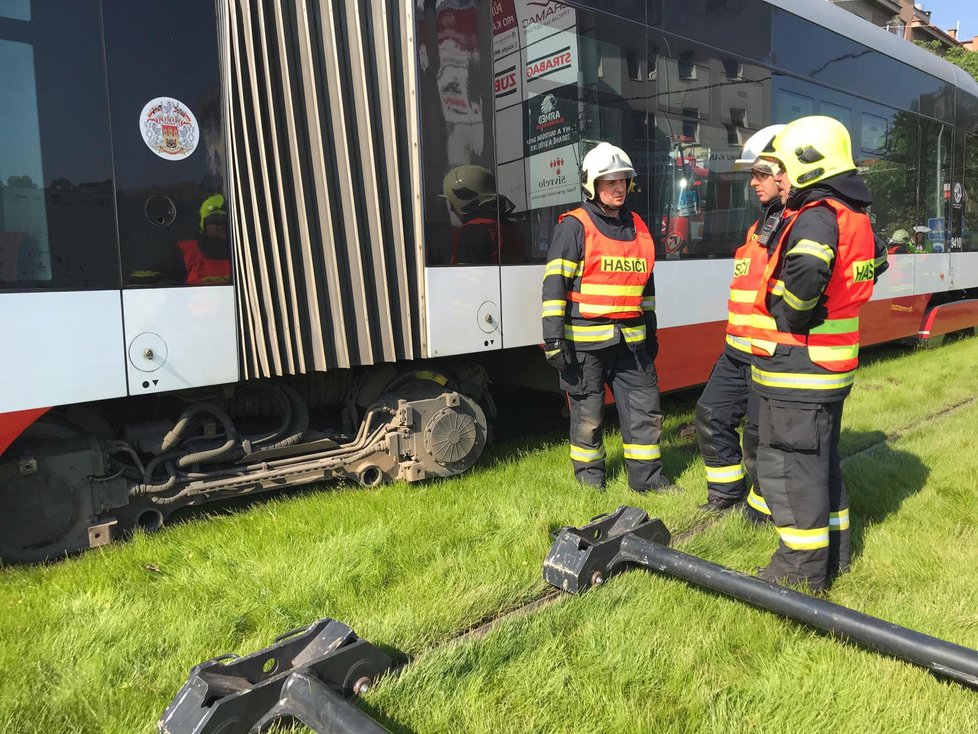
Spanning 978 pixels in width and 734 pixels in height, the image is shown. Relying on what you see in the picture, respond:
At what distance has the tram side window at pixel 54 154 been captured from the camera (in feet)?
8.97

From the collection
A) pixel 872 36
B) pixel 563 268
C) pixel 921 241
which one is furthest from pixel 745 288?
pixel 921 241

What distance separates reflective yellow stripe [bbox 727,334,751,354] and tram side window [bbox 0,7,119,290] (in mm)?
2887

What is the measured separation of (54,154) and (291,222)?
0.99m

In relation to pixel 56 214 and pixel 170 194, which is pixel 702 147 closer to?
pixel 170 194

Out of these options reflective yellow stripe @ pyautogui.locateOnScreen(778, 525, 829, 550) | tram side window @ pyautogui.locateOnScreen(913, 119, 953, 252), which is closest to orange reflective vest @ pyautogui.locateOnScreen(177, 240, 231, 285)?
reflective yellow stripe @ pyautogui.locateOnScreen(778, 525, 829, 550)

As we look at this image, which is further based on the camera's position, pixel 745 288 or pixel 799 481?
pixel 745 288

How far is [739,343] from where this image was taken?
3.65 meters

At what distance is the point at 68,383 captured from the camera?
2.87 meters

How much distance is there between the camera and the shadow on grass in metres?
3.69

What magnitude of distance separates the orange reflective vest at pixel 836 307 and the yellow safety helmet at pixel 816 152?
0.11m

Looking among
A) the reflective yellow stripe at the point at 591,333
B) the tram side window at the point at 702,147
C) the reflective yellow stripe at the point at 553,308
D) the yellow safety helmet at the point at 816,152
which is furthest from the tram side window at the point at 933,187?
the yellow safety helmet at the point at 816,152

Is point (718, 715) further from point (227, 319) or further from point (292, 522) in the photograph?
point (227, 319)

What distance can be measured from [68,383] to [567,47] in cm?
336

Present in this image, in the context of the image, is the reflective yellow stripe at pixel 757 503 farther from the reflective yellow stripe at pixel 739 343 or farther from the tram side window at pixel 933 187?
the tram side window at pixel 933 187
